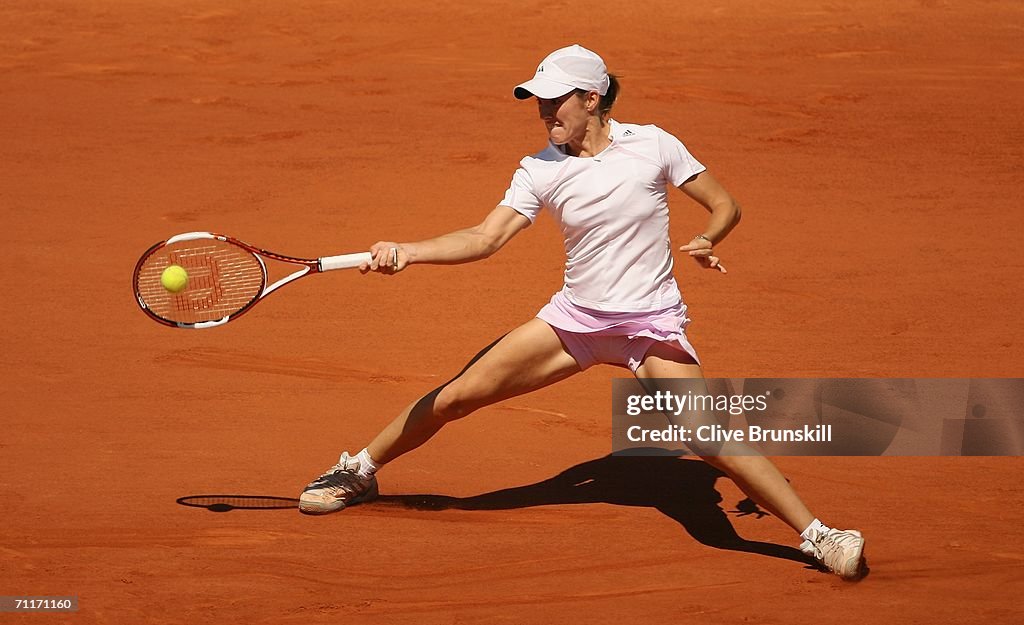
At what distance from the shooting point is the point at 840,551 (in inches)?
191

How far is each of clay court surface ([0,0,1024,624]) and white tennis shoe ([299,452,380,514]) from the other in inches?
2.5

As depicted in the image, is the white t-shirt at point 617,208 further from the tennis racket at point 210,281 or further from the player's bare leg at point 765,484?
the tennis racket at point 210,281

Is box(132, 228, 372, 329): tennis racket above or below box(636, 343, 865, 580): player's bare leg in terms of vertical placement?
above

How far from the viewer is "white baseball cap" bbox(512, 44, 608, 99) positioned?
4777mm

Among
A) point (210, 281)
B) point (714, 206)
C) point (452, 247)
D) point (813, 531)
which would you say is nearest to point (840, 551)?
point (813, 531)

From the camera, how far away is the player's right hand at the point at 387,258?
4.76 m

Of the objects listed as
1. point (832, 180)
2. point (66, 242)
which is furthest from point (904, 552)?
point (66, 242)

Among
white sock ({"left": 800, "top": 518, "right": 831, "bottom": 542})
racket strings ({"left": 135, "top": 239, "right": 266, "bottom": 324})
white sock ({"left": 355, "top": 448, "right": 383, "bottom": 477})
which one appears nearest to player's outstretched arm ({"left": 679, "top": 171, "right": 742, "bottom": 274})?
white sock ({"left": 800, "top": 518, "right": 831, "bottom": 542})

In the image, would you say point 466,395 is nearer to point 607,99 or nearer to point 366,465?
point 366,465

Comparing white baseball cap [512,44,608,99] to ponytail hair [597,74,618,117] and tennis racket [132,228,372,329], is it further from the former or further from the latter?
Result: tennis racket [132,228,372,329]

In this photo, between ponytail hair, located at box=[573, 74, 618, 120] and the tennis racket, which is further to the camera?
the tennis racket

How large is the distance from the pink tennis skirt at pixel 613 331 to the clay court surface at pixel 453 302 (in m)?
0.84

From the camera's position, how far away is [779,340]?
7469mm

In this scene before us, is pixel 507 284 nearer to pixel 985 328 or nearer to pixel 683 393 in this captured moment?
pixel 985 328
